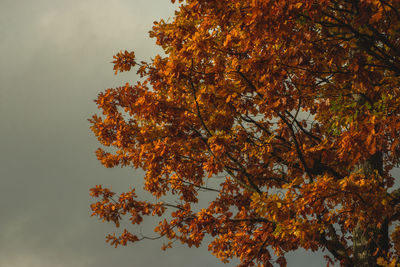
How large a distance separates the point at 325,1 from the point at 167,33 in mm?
3784

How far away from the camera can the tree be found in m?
6.34

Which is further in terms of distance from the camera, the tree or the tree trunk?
the tree trunk

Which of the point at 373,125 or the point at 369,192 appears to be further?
the point at 369,192

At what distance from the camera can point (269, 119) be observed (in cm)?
1166

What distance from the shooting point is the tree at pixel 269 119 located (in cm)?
634

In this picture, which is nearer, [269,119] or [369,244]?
[369,244]

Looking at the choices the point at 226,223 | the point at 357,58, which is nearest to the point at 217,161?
the point at 226,223

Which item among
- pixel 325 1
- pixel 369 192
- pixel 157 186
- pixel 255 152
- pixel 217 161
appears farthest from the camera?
pixel 157 186

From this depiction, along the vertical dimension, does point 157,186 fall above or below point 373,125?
above

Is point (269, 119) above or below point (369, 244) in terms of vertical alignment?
above

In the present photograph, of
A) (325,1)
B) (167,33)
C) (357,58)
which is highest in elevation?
(167,33)

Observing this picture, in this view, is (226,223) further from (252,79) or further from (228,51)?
(228,51)

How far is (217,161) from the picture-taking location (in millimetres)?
8789

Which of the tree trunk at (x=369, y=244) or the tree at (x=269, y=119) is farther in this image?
the tree trunk at (x=369, y=244)
